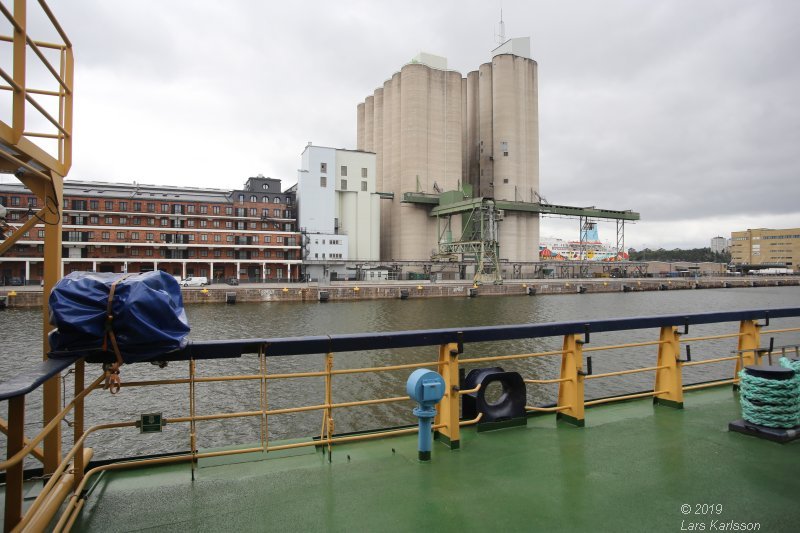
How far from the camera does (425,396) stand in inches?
143

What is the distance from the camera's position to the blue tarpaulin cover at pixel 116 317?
2615 mm

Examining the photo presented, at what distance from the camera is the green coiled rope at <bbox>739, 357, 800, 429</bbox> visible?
4.16m

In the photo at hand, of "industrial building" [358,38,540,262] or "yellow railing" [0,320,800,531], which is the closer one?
"yellow railing" [0,320,800,531]

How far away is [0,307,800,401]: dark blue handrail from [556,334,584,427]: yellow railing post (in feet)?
0.64

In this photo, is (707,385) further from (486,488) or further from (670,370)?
(486,488)

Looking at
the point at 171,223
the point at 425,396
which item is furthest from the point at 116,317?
the point at 171,223

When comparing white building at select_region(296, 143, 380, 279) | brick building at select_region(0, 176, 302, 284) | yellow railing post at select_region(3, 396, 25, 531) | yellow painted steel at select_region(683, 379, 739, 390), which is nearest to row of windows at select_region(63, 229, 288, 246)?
brick building at select_region(0, 176, 302, 284)

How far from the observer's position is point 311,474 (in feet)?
11.6

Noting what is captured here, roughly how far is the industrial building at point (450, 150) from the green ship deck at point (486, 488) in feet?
198

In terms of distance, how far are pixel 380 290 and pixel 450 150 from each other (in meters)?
32.1

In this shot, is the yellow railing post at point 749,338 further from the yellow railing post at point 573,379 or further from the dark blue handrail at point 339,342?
the yellow railing post at point 573,379

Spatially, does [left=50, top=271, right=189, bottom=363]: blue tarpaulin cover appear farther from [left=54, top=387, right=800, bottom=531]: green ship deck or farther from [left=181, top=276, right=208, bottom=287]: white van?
[left=181, top=276, right=208, bottom=287]: white van

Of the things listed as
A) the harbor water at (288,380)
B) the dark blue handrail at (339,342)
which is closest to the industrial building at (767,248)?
the harbor water at (288,380)

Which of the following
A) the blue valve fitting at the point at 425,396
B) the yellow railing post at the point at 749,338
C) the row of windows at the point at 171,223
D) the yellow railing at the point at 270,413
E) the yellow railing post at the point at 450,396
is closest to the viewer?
the yellow railing at the point at 270,413
